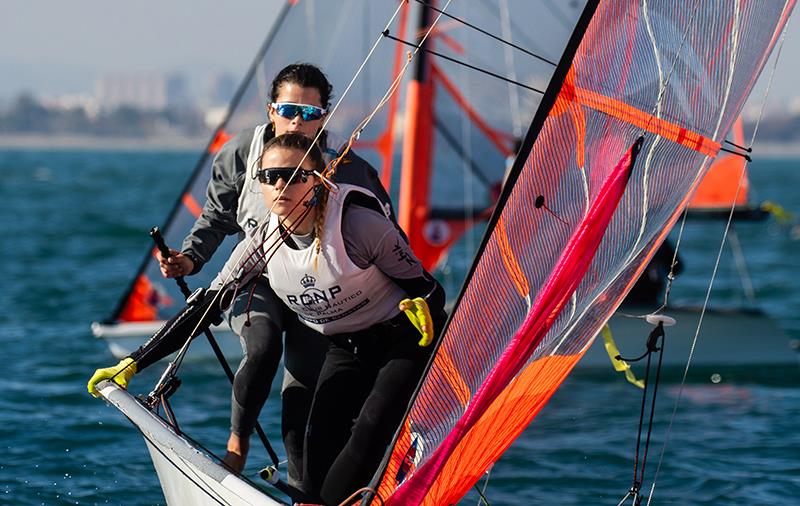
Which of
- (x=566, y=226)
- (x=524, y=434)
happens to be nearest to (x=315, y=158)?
(x=566, y=226)

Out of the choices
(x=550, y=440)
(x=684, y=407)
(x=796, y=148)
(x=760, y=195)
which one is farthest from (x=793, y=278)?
(x=796, y=148)

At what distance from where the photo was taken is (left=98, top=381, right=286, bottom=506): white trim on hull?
11.3 ft

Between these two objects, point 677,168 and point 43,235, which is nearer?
point 677,168

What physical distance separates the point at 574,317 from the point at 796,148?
126304mm

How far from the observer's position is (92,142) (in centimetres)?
13488

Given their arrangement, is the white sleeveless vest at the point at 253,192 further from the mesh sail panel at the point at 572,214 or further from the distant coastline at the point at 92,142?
the distant coastline at the point at 92,142

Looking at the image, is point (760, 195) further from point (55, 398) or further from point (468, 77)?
point (55, 398)

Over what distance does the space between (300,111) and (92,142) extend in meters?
135

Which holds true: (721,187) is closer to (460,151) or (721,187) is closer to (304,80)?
(460,151)

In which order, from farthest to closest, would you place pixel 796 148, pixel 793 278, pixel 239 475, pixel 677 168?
pixel 796 148, pixel 793 278, pixel 677 168, pixel 239 475

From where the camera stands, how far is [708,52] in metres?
3.83

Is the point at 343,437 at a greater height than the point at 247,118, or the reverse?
the point at 247,118

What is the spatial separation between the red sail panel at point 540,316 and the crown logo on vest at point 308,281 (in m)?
0.48

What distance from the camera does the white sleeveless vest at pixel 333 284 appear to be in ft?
11.3
